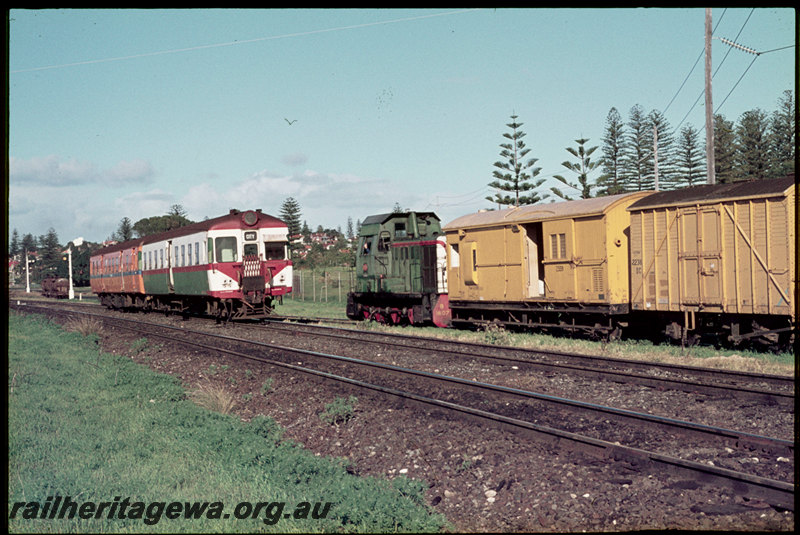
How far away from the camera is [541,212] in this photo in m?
18.1

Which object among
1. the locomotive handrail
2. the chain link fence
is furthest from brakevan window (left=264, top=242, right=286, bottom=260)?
the chain link fence

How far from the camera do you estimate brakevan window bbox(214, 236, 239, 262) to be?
23.1 m

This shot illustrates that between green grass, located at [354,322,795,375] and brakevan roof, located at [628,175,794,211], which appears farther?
brakevan roof, located at [628,175,794,211]

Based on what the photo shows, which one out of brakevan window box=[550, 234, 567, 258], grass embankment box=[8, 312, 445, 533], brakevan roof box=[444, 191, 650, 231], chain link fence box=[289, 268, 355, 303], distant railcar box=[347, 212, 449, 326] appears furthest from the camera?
chain link fence box=[289, 268, 355, 303]

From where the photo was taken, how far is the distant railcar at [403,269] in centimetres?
2227

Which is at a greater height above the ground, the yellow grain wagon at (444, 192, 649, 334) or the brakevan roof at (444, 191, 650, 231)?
the brakevan roof at (444, 191, 650, 231)

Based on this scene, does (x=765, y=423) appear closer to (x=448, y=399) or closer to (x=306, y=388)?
(x=448, y=399)

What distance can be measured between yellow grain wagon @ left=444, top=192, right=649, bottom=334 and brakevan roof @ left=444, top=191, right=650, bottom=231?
0.03m

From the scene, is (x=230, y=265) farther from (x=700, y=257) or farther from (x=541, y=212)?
(x=700, y=257)

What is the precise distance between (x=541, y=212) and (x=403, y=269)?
20.6 ft

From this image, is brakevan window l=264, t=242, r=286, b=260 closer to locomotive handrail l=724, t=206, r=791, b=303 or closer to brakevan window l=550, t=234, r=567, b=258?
brakevan window l=550, t=234, r=567, b=258

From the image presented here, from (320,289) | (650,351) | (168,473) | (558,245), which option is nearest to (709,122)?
(558,245)

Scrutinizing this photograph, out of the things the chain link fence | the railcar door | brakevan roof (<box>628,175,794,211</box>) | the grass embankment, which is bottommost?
the grass embankment

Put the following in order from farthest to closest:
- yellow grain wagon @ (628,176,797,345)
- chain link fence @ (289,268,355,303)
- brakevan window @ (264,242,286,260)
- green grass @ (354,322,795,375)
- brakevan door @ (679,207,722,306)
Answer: chain link fence @ (289,268,355,303)
brakevan window @ (264,242,286,260)
brakevan door @ (679,207,722,306)
yellow grain wagon @ (628,176,797,345)
green grass @ (354,322,795,375)
